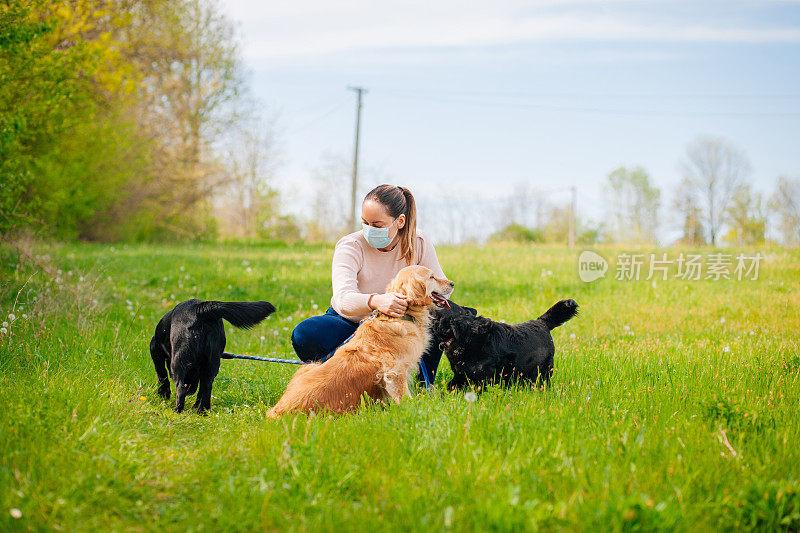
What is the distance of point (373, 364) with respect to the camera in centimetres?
390

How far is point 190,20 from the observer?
24219 millimetres

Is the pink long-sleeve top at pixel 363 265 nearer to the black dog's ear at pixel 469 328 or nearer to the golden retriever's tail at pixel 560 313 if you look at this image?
the black dog's ear at pixel 469 328

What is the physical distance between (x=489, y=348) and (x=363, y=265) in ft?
4.30

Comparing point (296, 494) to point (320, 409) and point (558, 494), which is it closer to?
point (320, 409)

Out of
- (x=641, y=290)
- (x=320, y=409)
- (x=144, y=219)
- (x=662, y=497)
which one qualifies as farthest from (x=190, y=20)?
(x=662, y=497)

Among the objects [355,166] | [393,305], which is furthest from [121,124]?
[393,305]

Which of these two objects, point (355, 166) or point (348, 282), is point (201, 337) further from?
point (355, 166)

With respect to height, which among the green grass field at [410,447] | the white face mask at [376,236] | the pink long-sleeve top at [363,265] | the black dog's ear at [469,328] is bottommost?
the green grass field at [410,447]

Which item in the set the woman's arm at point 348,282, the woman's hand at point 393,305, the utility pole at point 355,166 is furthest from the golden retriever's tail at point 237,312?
the utility pole at point 355,166

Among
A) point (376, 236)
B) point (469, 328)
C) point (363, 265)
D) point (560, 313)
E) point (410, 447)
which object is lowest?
point (410, 447)

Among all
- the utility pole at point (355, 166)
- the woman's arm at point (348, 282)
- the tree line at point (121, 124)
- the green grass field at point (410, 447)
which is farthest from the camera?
the utility pole at point (355, 166)

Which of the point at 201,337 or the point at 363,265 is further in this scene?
the point at 363,265

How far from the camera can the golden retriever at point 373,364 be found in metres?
3.74

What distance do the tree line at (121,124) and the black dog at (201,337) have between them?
4.84 meters
